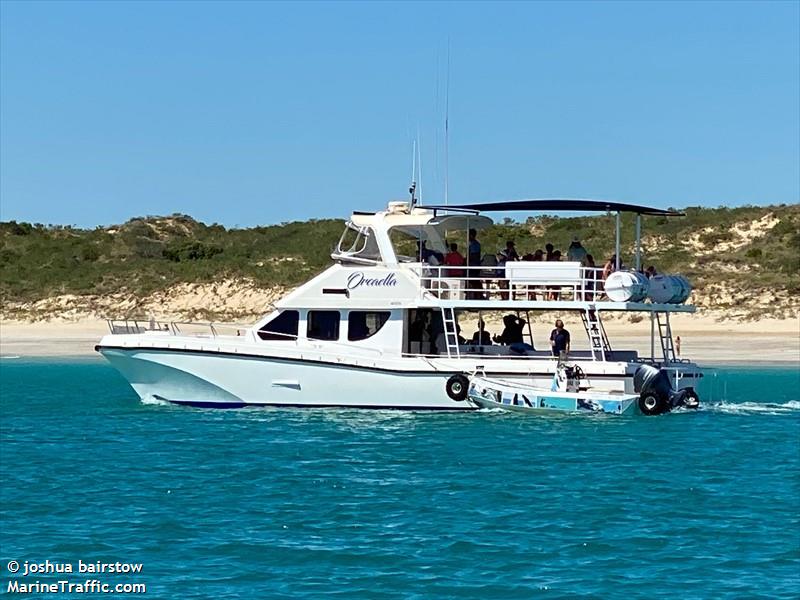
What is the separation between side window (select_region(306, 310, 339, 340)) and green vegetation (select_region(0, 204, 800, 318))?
109 feet

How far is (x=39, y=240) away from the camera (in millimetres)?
81688

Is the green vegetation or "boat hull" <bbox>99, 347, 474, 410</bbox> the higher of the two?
the green vegetation

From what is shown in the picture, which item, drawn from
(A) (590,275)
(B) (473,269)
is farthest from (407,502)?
(A) (590,275)

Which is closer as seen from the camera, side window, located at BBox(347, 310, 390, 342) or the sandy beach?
side window, located at BBox(347, 310, 390, 342)

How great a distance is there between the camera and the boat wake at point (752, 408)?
3150 cm

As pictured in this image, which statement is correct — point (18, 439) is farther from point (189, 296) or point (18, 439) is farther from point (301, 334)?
point (189, 296)

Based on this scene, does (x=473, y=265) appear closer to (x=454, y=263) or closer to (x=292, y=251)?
(x=454, y=263)

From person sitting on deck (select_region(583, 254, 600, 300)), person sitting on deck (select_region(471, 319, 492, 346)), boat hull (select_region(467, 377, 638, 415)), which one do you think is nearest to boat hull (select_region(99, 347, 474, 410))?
boat hull (select_region(467, 377, 638, 415))

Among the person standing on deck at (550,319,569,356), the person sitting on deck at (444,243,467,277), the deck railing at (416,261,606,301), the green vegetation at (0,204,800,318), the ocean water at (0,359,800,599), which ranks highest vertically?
the green vegetation at (0,204,800,318)

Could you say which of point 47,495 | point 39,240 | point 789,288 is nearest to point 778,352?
point 789,288

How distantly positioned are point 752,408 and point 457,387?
23.5ft

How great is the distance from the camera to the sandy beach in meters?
52.1

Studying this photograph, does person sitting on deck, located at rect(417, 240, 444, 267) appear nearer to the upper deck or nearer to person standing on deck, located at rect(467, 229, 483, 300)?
the upper deck

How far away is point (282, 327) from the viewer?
3023 cm
